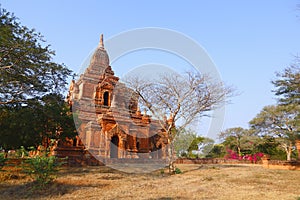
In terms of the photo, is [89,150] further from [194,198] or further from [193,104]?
[194,198]

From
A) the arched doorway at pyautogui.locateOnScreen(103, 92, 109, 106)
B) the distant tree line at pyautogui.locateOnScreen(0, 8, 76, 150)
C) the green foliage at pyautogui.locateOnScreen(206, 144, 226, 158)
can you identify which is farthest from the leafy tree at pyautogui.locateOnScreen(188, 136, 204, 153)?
the distant tree line at pyautogui.locateOnScreen(0, 8, 76, 150)

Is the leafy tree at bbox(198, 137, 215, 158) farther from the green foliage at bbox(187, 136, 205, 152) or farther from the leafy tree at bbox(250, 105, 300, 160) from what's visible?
the leafy tree at bbox(250, 105, 300, 160)

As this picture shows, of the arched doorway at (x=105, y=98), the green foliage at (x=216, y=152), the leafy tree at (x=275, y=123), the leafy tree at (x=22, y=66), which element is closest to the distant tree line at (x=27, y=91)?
the leafy tree at (x=22, y=66)

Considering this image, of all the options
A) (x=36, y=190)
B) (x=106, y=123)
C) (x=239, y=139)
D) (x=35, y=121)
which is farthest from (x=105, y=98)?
(x=239, y=139)

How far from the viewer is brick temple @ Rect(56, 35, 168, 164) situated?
21.4 meters

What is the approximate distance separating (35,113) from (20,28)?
14.6ft

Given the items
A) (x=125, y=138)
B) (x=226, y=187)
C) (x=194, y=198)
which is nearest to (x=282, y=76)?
(x=226, y=187)

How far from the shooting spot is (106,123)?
915 inches

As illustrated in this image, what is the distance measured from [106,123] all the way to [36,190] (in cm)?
1465

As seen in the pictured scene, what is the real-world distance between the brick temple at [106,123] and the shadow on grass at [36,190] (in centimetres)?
740

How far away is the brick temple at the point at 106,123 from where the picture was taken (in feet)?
70.3

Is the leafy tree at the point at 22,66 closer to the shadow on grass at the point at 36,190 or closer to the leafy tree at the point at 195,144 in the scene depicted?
the shadow on grass at the point at 36,190

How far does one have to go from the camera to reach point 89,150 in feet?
68.6

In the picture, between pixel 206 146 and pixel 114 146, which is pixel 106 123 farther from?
pixel 206 146
